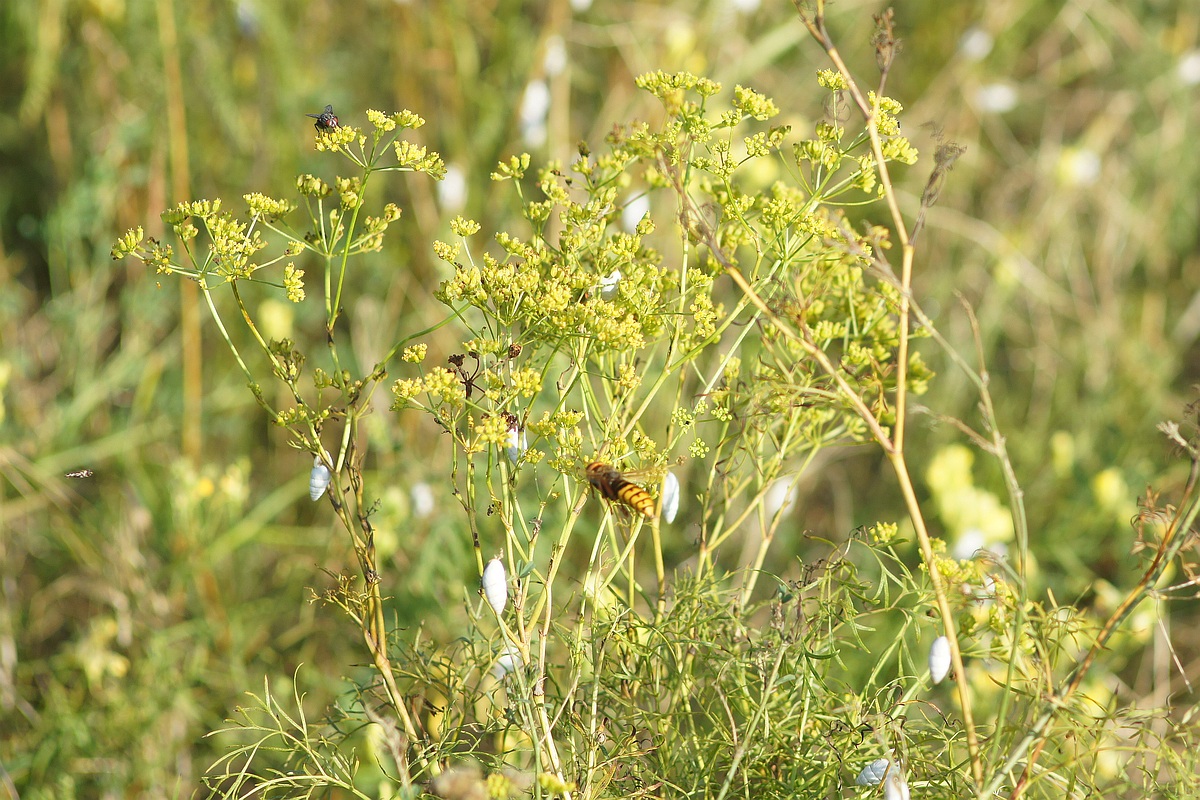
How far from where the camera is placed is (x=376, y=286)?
2.76 metres

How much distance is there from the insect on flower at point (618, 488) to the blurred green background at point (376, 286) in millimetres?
800

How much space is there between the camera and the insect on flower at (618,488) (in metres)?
0.93

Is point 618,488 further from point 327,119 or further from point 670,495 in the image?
point 327,119

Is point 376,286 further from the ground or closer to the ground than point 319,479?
closer to the ground

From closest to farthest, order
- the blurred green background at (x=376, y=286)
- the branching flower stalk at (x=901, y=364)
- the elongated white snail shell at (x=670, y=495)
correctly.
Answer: the branching flower stalk at (x=901, y=364), the elongated white snail shell at (x=670, y=495), the blurred green background at (x=376, y=286)

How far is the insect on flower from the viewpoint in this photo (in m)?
0.93

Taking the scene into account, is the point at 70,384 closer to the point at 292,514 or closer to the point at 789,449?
the point at 292,514

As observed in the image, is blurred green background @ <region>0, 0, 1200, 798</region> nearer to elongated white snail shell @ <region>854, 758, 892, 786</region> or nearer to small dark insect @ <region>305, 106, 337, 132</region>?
small dark insect @ <region>305, 106, 337, 132</region>

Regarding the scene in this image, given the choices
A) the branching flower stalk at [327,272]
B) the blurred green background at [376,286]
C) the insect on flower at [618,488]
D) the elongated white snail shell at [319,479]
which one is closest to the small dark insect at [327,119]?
the branching flower stalk at [327,272]

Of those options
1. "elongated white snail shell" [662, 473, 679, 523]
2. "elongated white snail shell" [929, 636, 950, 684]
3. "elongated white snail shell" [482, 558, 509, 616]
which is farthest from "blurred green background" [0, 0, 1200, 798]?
"elongated white snail shell" [929, 636, 950, 684]

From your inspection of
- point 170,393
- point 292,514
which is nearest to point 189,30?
point 170,393

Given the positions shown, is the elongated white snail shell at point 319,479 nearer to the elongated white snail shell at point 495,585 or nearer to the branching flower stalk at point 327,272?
the branching flower stalk at point 327,272

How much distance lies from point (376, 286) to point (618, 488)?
1943 millimetres

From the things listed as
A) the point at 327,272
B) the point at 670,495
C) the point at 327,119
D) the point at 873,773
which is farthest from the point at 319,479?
the point at 873,773
